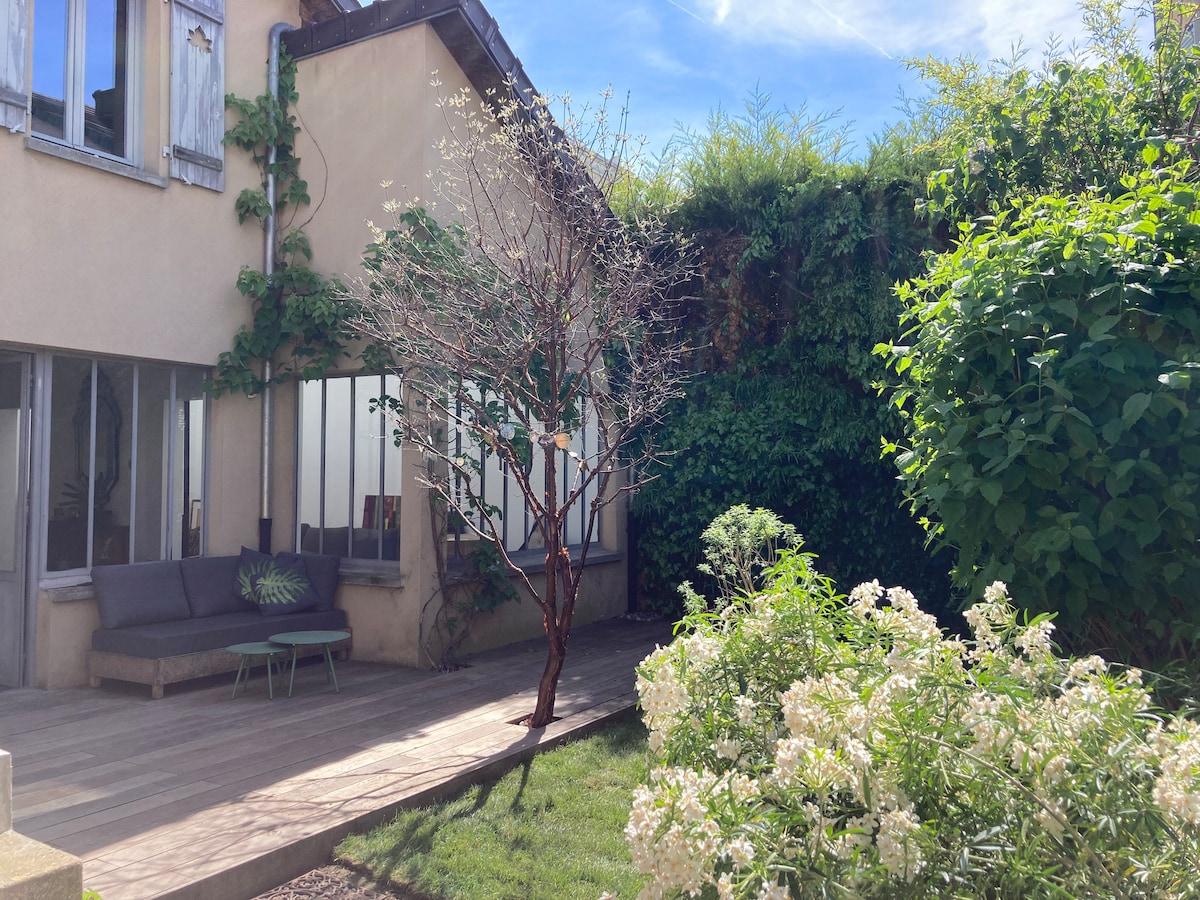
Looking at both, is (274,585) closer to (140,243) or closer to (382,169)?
(140,243)

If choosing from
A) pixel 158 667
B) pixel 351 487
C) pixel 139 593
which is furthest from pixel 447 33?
pixel 158 667

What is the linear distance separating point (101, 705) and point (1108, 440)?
5759mm

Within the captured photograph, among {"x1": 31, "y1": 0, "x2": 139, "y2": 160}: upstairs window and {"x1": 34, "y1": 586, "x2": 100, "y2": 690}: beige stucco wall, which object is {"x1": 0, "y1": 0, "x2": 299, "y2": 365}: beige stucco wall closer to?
{"x1": 31, "y1": 0, "x2": 139, "y2": 160}: upstairs window

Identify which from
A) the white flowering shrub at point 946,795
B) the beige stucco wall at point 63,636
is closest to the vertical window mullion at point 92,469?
the beige stucco wall at point 63,636

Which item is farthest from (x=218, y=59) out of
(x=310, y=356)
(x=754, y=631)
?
(x=754, y=631)

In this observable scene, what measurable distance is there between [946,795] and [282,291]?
6977mm

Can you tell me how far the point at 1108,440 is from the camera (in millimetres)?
2588

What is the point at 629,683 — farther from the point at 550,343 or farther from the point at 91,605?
the point at 91,605

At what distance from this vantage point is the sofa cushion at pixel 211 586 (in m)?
6.65

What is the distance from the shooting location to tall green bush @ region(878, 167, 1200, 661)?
8.46 feet

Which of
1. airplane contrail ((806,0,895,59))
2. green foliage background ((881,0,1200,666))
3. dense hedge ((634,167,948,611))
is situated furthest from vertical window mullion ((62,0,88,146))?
green foliage background ((881,0,1200,666))

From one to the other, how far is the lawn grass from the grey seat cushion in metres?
2.78

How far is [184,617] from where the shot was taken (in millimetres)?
6520

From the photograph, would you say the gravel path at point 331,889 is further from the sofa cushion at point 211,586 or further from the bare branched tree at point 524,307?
the sofa cushion at point 211,586
